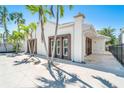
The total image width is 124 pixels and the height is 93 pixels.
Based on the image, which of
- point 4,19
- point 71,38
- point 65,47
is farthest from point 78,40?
point 4,19

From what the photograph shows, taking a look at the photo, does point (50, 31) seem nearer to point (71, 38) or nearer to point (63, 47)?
point (63, 47)

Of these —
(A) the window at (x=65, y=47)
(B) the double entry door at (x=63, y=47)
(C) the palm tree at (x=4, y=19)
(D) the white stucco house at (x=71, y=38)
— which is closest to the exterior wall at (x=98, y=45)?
(D) the white stucco house at (x=71, y=38)

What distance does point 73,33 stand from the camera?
38.7 feet

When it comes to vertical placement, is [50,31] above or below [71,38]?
above

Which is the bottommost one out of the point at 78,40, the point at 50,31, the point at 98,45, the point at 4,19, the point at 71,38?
the point at 98,45

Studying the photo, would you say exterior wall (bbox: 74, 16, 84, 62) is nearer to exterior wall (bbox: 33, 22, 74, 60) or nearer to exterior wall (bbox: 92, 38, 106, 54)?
exterior wall (bbox: 33, 22, 74, 60)

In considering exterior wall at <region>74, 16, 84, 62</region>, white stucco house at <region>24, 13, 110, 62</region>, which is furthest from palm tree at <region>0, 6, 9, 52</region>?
exterior wall at <region>74, 16, 84, 62</region>

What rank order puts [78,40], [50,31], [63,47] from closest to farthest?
[78,40]
[63,47]
[50,31]

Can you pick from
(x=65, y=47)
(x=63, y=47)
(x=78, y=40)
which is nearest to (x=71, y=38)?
(x=78, y=40)

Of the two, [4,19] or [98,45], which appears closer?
[98,45]

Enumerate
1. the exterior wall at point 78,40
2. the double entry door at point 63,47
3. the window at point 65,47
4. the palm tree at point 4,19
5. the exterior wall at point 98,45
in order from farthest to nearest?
the palm tree at point 4,19 < the exterior wall at point 98,45 < the window at point 65,47 < the double entry door at point 63,47 < the exterior wall at point 78,40

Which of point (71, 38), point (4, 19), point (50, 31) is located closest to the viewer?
point (71, 38)

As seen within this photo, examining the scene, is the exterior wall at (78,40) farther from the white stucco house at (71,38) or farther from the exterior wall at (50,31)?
the exterior wall at (50,31)

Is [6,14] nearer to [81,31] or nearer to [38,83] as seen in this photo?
[81,31]
